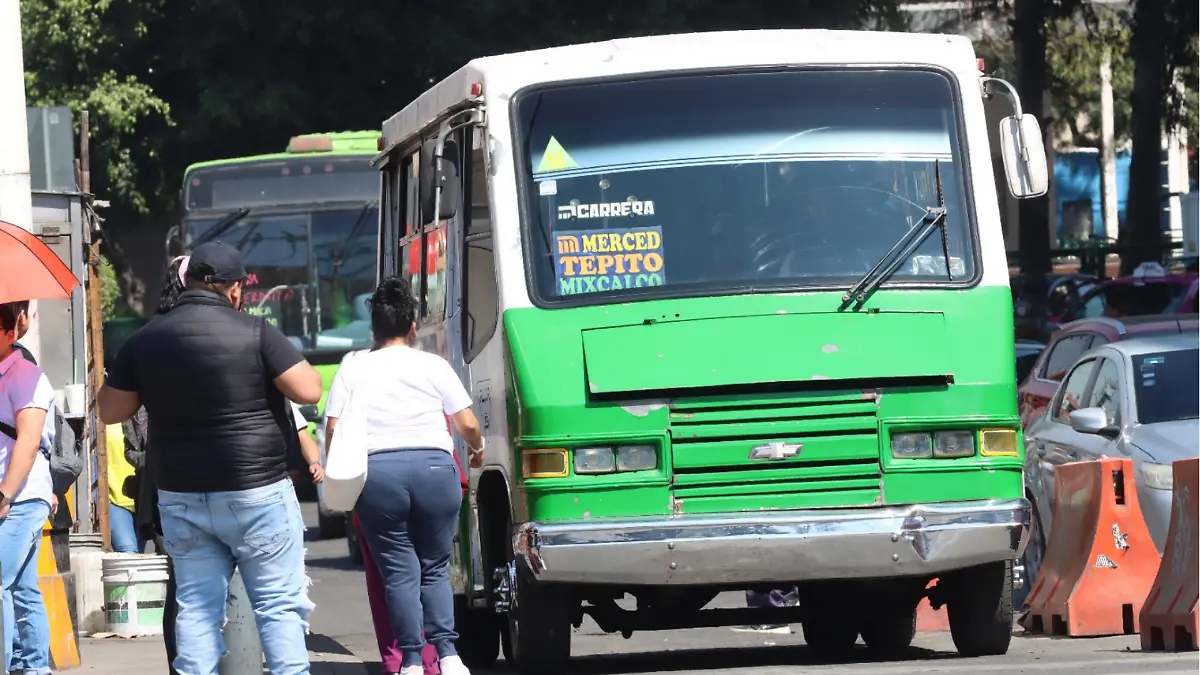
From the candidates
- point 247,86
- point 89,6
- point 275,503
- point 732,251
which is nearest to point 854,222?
point 732,251

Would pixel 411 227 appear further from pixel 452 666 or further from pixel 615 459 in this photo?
pixel 452 666

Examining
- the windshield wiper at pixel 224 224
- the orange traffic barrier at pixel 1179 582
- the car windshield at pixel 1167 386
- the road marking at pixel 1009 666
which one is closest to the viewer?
the road marking at pixel 1009 666

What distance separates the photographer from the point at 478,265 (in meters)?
9.18

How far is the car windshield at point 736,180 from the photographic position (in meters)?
8.69

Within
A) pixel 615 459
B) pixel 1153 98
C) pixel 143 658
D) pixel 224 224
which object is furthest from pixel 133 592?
pixel 1153 98

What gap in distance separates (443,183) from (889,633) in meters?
3.16

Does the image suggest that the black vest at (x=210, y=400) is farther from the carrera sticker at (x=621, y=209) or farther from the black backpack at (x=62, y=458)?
the carrera sticker at (x=621, y=209)

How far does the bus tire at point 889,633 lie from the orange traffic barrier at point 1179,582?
1.11 m

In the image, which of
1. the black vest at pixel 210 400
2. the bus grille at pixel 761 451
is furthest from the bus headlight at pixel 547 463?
the black vest at pixel 210 400

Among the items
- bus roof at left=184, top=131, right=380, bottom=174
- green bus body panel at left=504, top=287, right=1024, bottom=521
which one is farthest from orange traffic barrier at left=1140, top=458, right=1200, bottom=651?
bus roof at left=184, top=131, right=380, bottom=174

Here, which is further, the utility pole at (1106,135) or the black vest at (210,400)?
the utility pole at (1106,135)

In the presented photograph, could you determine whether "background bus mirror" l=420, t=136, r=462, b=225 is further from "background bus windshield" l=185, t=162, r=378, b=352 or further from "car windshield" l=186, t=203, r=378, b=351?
"car windshield" l=186, t=203, r=378, b=351

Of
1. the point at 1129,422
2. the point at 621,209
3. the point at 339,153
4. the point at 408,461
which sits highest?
the point at 339,153

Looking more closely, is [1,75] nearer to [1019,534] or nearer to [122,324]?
[1019,534]
